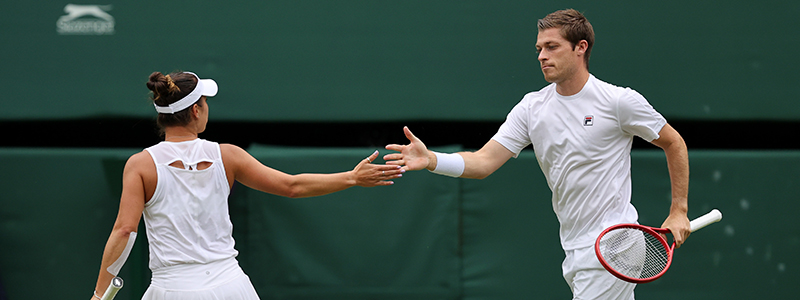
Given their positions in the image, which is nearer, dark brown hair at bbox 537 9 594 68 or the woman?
the woman

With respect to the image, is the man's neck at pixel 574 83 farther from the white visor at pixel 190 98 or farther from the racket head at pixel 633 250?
the white visor at pixel 190 98

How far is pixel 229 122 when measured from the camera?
14.3 feet

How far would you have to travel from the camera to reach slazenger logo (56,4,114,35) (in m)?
4.17

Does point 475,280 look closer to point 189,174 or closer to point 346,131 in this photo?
point 346,131

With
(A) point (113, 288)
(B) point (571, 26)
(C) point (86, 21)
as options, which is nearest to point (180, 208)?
(A) point (113, 288)

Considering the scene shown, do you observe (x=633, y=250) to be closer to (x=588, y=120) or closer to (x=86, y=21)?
(x=588, y=120)

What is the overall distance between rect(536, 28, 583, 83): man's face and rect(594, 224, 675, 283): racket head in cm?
67

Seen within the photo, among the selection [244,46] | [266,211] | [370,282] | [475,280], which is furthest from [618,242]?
[244,46]

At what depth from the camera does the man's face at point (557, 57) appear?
2.79 m

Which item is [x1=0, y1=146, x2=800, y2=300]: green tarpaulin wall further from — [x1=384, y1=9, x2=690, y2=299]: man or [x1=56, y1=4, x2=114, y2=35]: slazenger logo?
[x1=384, y1=9, x2=690, y2=299]: man

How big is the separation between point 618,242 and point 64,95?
3.42 m

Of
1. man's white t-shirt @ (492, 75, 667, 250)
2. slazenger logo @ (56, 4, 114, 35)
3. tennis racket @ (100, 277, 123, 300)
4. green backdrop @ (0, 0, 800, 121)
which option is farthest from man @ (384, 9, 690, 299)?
slazenger logo @ (56, 4, 114, 35)

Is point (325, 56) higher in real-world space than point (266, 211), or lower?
higher

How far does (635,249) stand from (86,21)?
3.48 m
